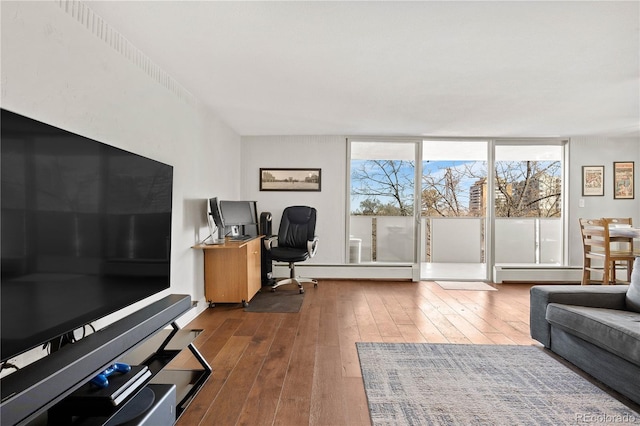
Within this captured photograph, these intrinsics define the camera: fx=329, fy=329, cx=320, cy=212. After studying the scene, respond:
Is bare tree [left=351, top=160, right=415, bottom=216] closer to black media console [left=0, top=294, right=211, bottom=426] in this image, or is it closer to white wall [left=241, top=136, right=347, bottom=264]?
white wall [left=241, top=136, right=347, bottom=264]

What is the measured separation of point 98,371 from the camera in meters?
1.21

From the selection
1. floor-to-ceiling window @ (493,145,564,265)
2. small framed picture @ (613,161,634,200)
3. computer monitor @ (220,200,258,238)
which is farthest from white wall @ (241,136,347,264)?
small framed picture @ (613,161,634,200)

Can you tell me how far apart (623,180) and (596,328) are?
4527 mm

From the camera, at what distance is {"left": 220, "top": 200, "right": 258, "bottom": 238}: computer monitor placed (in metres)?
3.89

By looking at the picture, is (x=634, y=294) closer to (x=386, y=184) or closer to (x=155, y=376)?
(x=155, y=376)

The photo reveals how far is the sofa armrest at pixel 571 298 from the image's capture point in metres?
2.51

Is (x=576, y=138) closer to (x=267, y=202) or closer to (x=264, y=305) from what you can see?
(x=267, y=202)

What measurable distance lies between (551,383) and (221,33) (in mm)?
3146

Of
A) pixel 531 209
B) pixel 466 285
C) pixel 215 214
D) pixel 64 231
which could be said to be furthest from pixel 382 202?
pixel 64 231

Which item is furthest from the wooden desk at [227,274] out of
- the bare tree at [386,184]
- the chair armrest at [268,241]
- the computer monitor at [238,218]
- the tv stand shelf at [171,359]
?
the bare tree at [386,184]

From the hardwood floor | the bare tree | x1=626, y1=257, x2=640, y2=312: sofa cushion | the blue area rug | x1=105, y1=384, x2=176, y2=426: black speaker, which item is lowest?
the hardwood floor

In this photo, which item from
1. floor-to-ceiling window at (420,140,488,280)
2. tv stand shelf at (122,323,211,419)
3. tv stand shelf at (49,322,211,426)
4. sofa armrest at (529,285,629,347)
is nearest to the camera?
tv stand shelf at (49,322,211,426)

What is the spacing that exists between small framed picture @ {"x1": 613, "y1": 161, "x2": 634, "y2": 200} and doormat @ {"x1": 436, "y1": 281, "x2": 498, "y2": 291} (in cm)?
257

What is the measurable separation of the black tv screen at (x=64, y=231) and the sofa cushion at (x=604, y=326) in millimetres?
2765
